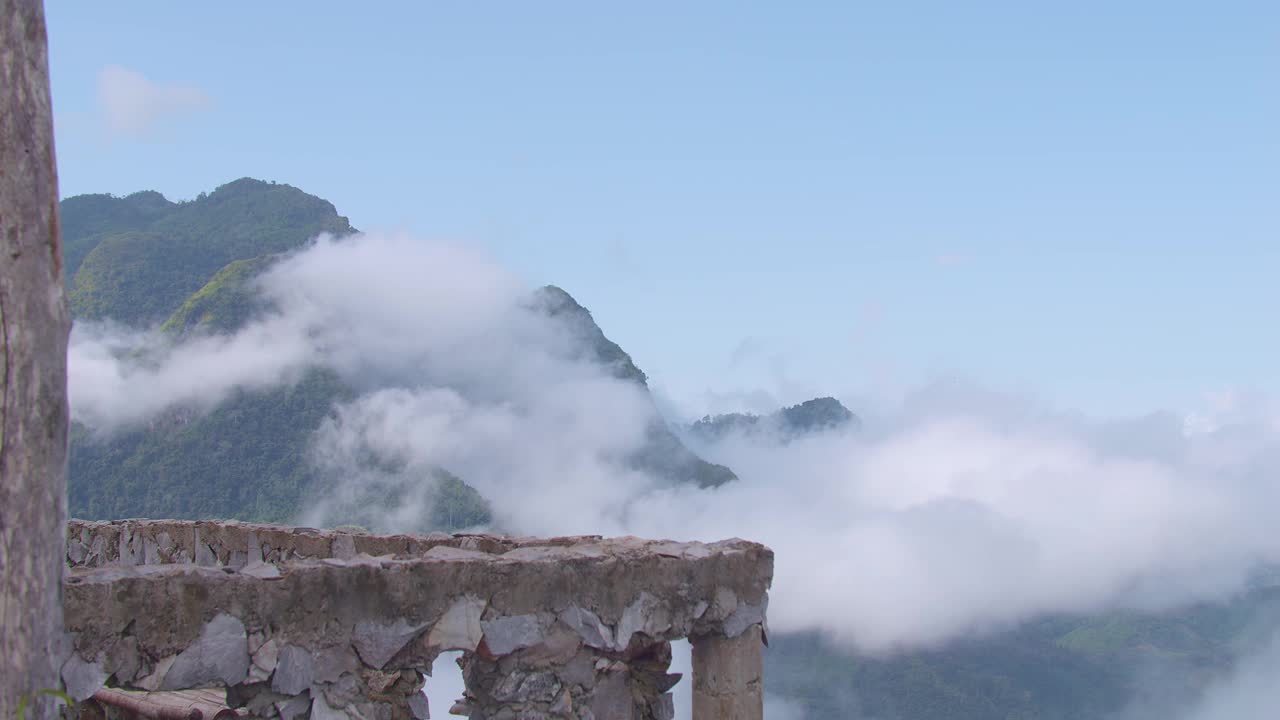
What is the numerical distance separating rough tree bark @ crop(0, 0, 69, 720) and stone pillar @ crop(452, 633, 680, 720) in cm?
262

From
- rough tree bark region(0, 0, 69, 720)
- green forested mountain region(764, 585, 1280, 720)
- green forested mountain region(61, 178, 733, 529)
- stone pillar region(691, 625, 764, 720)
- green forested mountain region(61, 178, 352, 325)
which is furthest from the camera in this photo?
green forested mountain region(764, 585, 1280, 720)

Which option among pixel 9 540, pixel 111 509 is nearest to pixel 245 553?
pixel 9 540

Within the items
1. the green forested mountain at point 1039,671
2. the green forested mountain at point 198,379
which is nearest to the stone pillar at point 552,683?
the green forested mountain at point 198,379

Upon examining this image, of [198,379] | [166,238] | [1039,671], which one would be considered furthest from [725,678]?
[1039,671]

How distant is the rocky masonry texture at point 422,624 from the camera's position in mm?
4809

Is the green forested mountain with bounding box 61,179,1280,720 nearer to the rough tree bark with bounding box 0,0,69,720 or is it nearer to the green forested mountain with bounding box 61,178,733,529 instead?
the green forested mountain with bounding box 61,178,733,529

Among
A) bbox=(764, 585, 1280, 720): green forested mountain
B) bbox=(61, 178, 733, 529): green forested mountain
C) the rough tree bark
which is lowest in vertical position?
bbox=(764, 585, 1280, 720): green forested mountain

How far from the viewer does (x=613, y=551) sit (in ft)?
21.4

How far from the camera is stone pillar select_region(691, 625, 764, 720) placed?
6.78m

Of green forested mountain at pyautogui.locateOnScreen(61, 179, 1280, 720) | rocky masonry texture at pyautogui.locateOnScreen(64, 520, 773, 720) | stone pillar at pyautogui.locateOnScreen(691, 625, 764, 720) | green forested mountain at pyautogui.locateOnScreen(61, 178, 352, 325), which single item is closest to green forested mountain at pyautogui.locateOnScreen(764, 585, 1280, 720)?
green forested mountain at pyautogui.locateOnScreen(61, 179, 1280, 720)

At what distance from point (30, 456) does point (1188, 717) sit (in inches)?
4219

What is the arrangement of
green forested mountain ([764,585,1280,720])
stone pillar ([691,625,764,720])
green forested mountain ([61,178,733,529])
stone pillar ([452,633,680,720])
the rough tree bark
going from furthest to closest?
green forested mountain ([764,585,1280,720]) < green forested mountain ([61,178,733,529]) < stone pillar ([691,625,764,720]) < stone pillar ([452,633,680,720]) < the rough tree bark

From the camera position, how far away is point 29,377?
138 inches

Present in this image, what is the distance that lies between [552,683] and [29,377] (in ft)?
11.1
